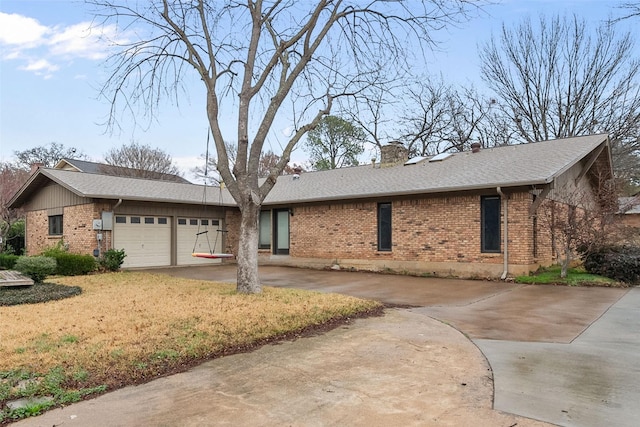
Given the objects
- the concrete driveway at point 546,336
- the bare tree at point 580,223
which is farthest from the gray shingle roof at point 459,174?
the concrete driveway at point 546,336

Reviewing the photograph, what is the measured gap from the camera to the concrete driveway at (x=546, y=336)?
3803mm

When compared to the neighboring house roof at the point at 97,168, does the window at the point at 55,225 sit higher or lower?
lower

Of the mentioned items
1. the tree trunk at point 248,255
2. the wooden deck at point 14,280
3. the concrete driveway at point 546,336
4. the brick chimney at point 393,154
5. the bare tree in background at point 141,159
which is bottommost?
the concrete driveway at point 546,336

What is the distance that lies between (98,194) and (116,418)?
12.8m

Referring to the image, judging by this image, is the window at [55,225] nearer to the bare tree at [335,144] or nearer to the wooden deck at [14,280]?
the wooden deck at [14,280]

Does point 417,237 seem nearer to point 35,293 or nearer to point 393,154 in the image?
point 393,154

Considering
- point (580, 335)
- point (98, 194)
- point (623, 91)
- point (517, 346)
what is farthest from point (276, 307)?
point (623, 91)

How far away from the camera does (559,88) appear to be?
25875 mm

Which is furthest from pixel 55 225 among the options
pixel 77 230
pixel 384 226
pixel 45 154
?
pixel 45 154

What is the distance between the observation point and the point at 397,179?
53.1 ft

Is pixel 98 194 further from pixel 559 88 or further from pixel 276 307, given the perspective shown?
pixel 559 88

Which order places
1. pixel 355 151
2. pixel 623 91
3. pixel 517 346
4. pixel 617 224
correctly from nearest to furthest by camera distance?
1. pixel 517 346
2. pixel 617 224
3. pixel 623 91
4. pixel 355 151

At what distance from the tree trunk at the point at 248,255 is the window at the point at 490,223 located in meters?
7.37

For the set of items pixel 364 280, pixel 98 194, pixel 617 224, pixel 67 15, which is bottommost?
pixel 364 280
